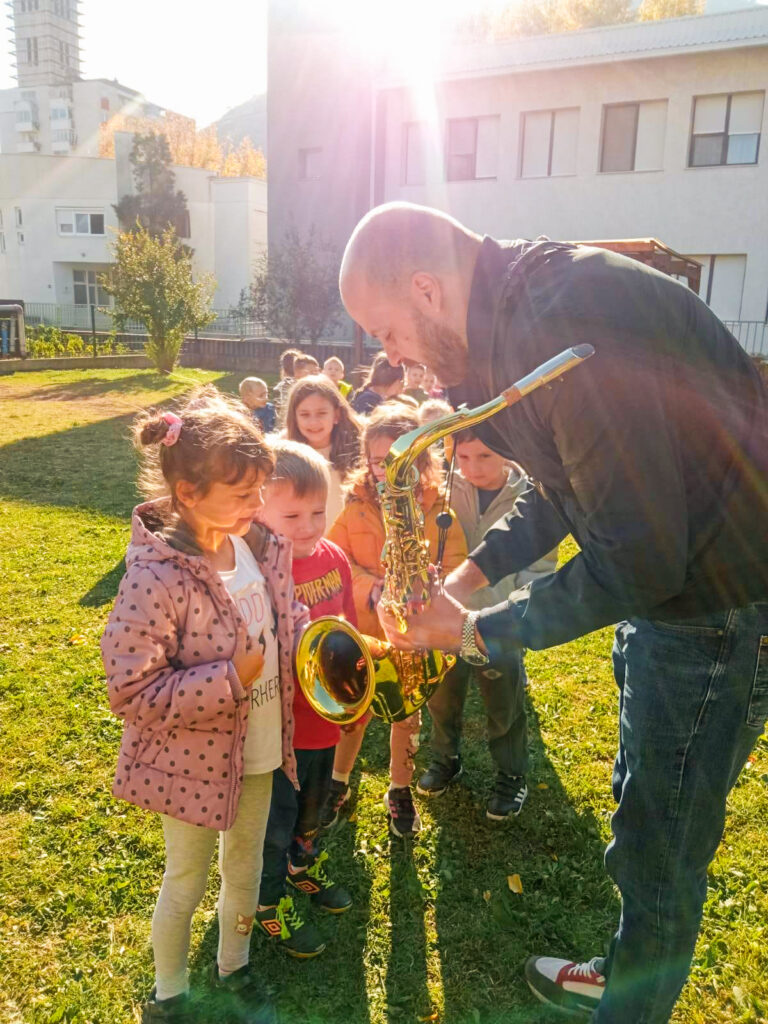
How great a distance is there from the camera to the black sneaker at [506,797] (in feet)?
11.9

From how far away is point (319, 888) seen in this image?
122 inches

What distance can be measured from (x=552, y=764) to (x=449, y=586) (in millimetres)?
1799

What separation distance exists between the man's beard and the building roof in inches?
795

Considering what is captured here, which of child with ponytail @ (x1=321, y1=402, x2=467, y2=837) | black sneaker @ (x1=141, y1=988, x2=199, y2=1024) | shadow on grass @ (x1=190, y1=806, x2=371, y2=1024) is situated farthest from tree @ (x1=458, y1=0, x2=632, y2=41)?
black sneaker @ (x1=141, y1=988, x2=199, y2=1024)

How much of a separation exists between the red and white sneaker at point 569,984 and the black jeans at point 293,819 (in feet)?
3.08

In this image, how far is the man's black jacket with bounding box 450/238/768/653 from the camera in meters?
1.68

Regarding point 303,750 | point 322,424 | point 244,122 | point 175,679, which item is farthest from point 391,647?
point 244,122

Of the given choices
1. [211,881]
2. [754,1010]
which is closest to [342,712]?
[211,881]

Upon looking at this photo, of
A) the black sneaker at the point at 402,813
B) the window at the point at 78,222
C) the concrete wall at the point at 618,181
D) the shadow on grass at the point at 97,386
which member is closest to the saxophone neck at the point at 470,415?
the black sneaker at the point at 402,813

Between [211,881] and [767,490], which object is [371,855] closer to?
[211,881]

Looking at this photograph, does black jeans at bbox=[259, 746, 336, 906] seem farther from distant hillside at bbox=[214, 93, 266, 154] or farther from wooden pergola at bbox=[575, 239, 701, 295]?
distant hillside at bbox=[214, 93, 266, 154]

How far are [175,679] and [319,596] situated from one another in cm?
101

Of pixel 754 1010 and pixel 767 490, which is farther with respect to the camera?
pixel 754 1010

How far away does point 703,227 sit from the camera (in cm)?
1927
